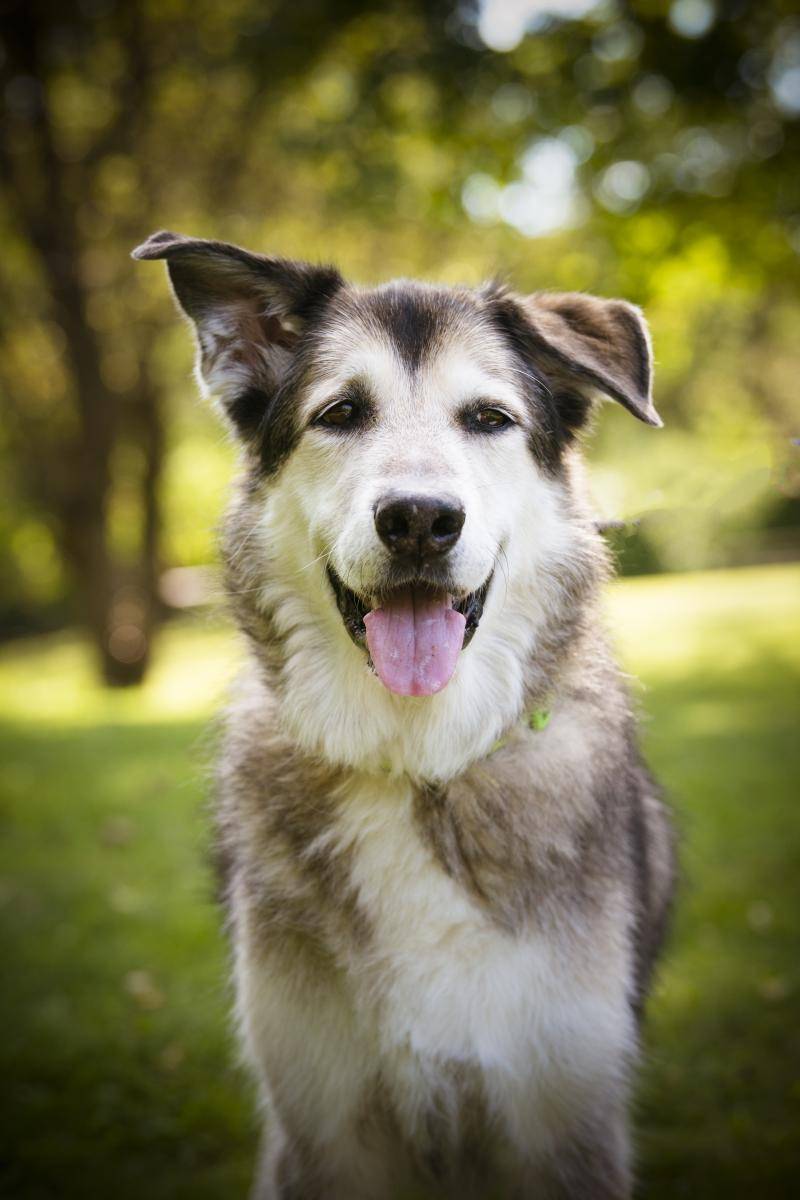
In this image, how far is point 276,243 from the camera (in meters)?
12.7

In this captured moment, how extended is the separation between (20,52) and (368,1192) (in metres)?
12.2

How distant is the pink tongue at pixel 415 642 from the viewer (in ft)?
7.69

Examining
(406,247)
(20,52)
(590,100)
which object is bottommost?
(406,247)

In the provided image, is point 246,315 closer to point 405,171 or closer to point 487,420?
point 487,420

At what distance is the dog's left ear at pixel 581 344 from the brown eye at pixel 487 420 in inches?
9.6

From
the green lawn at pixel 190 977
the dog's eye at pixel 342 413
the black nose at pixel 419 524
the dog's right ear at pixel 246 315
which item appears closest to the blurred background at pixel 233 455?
the green lawn at pixel 190 977

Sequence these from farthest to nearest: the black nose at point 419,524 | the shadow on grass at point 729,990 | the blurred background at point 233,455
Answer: the blurred background at point 233,455, the shadow on grass at point 729,990, the black nose at point 419,524

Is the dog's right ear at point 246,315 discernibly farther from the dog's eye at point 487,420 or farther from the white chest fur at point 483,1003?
the white chest fur at point 483,1003

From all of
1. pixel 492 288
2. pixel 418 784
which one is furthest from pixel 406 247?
pixel 418 784

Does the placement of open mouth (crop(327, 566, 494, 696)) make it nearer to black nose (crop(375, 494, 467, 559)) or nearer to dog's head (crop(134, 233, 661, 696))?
dog's head (crop(134, 233, 661, 696))

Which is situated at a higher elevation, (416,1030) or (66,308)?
(66,308)

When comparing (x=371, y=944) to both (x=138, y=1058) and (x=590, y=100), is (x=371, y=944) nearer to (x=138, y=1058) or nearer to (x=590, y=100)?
(x=138, y=1058)

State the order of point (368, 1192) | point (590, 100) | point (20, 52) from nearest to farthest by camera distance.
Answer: point (368, 1192) < point (590, 100) < point (20, 52)

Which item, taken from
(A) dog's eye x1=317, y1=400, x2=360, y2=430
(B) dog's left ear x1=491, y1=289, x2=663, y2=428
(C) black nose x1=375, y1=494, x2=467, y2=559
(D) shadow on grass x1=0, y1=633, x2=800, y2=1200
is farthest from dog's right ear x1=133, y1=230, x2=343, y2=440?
(D) shadow on grass x1=0, y1=633, x2=800, y2=1200
